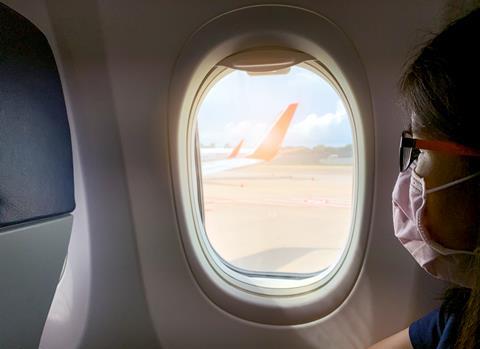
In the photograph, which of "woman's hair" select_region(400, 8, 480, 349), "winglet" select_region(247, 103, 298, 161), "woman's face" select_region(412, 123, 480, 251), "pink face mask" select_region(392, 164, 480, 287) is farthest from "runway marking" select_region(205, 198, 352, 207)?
"woman's hair" select_region(400, 8, 480, 349)

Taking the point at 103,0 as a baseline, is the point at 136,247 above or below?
below

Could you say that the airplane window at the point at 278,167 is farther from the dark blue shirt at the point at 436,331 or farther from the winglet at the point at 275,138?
the dark blue shirt at the point at 436,331

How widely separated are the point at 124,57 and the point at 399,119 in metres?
0.91

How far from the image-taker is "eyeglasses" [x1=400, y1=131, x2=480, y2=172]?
745 millimetres

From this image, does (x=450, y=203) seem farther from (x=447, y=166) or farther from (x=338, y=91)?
(x=338, y=91)

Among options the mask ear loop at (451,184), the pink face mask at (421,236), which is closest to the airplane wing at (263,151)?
the pink face mask at (421,236)

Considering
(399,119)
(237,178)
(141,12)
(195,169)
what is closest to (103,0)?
(141,12)

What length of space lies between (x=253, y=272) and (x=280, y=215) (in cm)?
28

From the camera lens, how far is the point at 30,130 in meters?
0.95

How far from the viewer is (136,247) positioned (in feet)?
4.63

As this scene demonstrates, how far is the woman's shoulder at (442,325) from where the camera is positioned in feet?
3.13

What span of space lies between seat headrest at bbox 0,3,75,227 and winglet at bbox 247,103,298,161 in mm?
717

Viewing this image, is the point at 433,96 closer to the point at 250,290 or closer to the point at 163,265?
the point at 250,290

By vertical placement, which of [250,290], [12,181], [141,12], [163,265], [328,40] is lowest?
[250,290]
